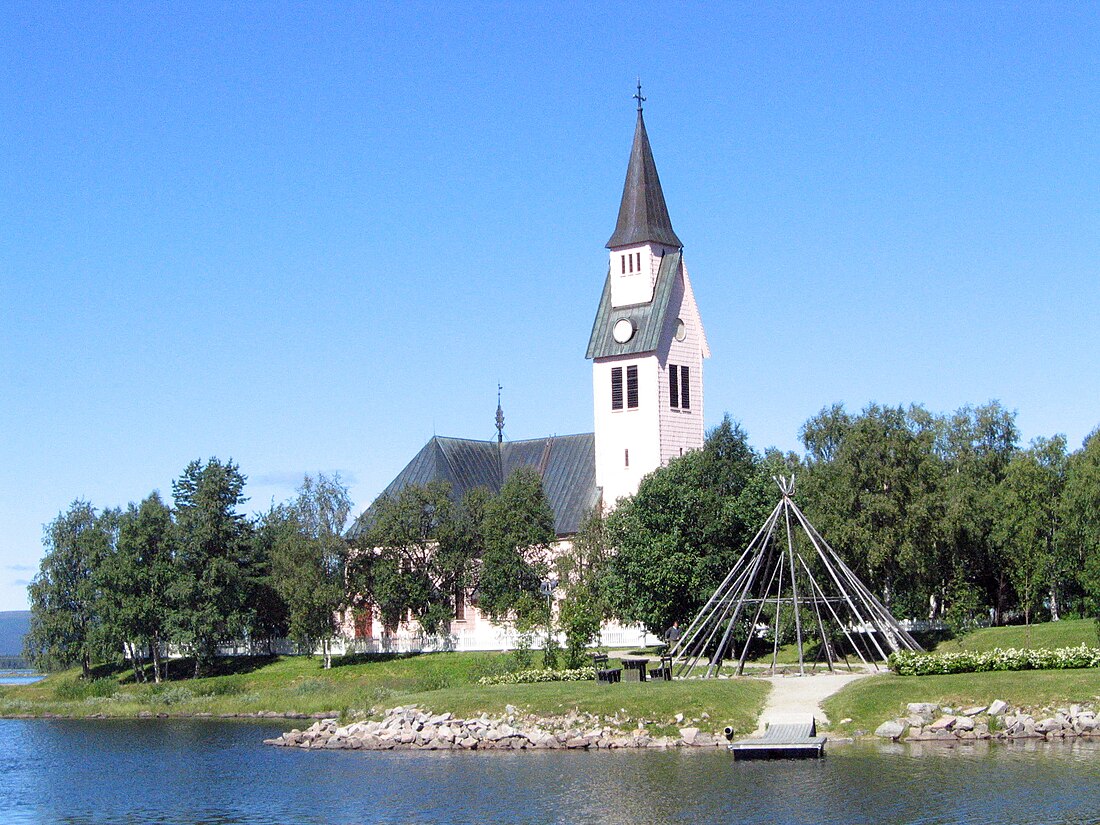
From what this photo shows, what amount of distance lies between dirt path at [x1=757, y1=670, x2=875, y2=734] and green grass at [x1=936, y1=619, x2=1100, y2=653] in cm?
964

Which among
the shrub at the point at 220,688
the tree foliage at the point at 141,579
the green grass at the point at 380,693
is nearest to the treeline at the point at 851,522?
the green grass at the point at 380,693

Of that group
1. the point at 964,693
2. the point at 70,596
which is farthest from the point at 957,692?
the point at 70,596

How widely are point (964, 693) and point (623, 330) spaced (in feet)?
115

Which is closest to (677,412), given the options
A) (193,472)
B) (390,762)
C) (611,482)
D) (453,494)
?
(611,482)

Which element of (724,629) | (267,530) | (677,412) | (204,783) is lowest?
(204,783)

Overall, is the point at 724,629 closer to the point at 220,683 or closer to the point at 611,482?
the point at 611,482

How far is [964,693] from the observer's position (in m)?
36.4

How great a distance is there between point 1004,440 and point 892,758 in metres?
44.2

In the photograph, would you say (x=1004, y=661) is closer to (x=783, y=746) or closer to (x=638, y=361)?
(x=783, y=746)

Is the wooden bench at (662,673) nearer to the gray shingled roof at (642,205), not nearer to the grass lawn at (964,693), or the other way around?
the grass lawn at (964,693)

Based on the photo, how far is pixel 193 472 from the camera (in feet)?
233

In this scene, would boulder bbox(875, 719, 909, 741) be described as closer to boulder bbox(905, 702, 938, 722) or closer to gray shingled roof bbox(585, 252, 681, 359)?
boulder bbox(905, 702, 938, 722)

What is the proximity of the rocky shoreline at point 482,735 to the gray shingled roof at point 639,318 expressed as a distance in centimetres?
3094

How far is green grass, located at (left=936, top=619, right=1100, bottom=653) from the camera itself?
49875 millimetres
